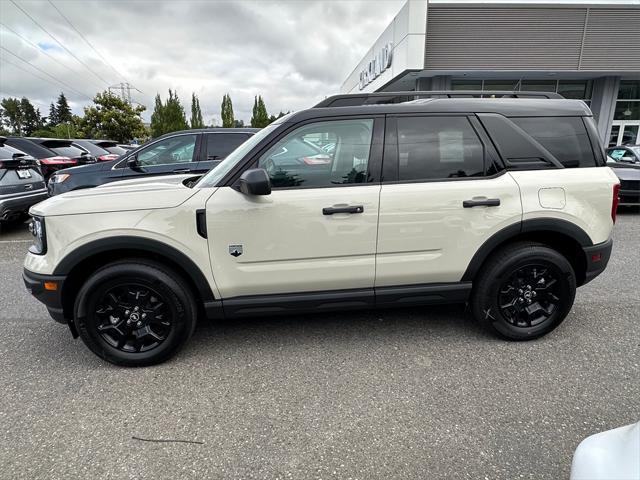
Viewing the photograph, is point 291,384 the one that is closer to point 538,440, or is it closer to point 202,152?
point 538,440

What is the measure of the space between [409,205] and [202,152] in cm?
507

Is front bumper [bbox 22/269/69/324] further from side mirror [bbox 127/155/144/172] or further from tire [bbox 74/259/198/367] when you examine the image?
side mirror [bbox 127/155/144/172]

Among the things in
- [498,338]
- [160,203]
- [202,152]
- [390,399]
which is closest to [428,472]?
[390,399]

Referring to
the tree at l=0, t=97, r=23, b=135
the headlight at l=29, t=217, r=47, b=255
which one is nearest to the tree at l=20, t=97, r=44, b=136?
the tree at l=0, t=97, r=23, b=135

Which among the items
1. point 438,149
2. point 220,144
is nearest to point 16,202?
point 220,144

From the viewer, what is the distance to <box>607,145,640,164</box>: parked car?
345 inches

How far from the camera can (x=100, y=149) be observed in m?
12.1

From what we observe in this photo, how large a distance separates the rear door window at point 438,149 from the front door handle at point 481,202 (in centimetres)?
20

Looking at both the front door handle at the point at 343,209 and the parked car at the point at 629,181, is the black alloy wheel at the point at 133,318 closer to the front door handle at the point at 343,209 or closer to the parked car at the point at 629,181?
the front door handle at the point at 343,209

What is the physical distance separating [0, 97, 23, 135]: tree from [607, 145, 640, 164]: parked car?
359 feet

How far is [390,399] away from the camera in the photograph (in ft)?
8.07

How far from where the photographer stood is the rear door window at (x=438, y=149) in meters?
2.88

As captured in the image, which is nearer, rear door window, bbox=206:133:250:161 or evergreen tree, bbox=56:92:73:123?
rear door window, bbox=206:133:250:161

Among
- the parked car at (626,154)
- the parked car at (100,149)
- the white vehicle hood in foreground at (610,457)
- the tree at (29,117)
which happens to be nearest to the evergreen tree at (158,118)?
the parked car at (100,149)
